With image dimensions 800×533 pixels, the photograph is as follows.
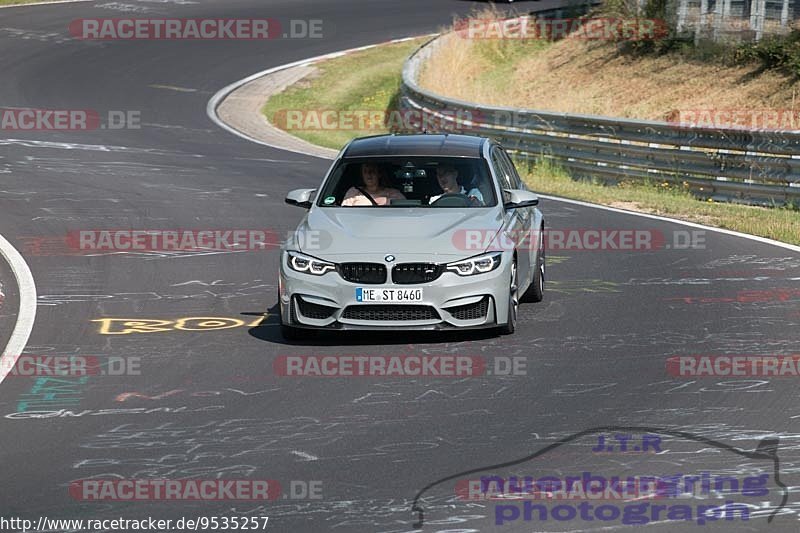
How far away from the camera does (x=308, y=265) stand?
10.9 m

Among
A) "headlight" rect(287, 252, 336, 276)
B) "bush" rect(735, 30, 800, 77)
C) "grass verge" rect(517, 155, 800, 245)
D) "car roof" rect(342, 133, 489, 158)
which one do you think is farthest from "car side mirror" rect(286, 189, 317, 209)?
"bush" rect(735, 30, 800, 77)

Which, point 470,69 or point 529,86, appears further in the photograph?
point 470,69

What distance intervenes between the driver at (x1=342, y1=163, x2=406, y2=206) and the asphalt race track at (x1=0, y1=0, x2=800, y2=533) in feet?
4.41

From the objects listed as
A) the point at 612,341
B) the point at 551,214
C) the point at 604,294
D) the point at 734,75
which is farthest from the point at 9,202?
the point at 734,75

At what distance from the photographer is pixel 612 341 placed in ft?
36.0

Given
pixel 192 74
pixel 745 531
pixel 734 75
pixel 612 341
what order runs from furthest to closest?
1. pixel 192 74
2. pixel 734 75
3. pixel 612 341
4. pixel 745 531

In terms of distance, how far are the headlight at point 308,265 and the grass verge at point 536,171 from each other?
23.9 ft

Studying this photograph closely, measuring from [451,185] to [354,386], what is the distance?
9.81 ft

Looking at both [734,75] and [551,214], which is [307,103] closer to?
[734,75]

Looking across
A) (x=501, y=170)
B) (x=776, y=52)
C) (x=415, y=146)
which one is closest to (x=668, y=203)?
(x=501, y=170)

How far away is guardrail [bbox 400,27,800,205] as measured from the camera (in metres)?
19.0

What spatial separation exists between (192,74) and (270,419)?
→ 3014 cm

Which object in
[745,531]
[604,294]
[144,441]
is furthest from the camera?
[604,294]

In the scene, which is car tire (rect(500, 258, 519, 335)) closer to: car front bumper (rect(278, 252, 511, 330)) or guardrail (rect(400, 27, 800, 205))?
car front bumper (rect(278, 252, 511, 330))
